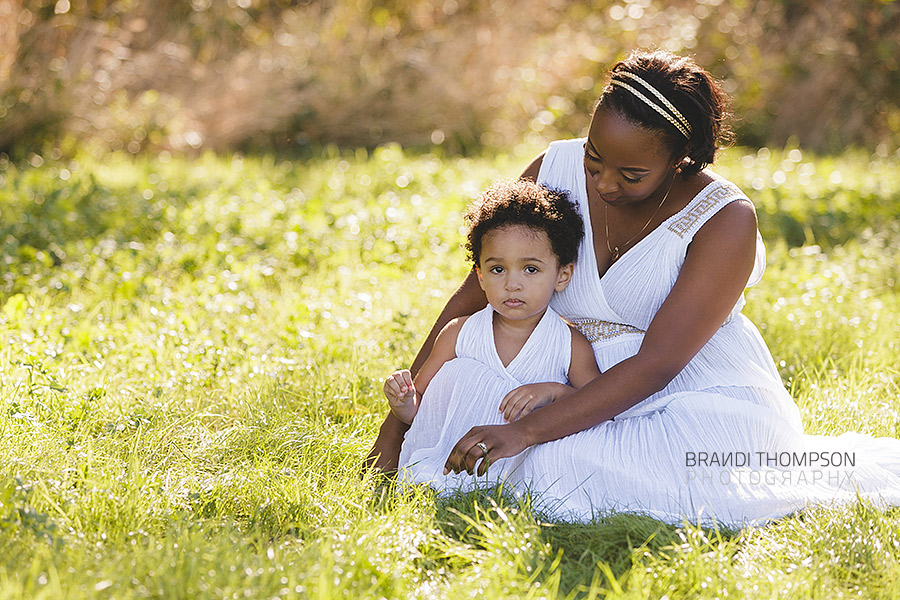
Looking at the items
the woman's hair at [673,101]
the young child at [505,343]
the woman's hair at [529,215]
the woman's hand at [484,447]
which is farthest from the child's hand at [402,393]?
the woman's hair at [673,101]

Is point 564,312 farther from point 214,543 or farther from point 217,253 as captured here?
point 217,253

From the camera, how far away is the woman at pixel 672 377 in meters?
2.79

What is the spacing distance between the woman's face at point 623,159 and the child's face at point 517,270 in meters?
0.26

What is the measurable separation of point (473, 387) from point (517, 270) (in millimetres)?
389

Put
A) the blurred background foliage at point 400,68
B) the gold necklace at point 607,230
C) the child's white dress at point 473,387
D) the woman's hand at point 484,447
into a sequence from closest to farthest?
the woman's hand at point 484,447, the child's white dress at point 473,387, the gold necklace at point 607,230, the blurred background foliage at point 400,68

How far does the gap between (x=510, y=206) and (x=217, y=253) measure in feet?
8.93

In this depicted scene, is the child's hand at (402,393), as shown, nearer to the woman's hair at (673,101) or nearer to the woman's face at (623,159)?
the woman's face at (623,159)

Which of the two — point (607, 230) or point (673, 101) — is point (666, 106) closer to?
point (673, 101)

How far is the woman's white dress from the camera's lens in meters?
2.78

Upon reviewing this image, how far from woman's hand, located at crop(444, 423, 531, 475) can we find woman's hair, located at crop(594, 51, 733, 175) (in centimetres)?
98

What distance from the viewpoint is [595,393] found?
281 centimetres

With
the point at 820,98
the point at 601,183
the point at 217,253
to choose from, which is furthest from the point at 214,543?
the point at 820,98

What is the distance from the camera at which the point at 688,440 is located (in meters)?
2.84

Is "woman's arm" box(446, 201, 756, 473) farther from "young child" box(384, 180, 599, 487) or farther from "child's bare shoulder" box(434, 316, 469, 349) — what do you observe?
"child's bare shoulder" box(434, 316, 469, 349)
